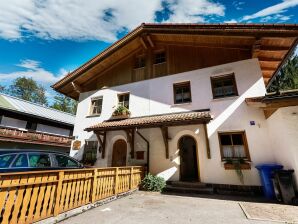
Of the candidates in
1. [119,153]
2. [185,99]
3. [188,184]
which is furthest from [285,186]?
[119,153]

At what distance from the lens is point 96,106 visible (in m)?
13.9

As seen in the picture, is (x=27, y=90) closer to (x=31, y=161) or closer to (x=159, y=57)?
(x=159, y=57)

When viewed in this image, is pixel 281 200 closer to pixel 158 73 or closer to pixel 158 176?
pixel 158 176

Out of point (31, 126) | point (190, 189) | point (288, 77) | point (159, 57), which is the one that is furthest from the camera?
point (288, 77)

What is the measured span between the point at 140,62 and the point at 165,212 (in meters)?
10.8

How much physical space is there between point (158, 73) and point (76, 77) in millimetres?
6827

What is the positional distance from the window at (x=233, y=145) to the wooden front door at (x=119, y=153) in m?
6.16

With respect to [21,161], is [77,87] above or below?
above

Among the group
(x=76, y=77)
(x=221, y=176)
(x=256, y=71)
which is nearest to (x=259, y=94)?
(x=256, y=71)

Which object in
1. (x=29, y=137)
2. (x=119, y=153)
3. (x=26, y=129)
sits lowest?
(x=119, y=153)

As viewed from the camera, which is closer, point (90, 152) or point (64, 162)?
point (64, 162)

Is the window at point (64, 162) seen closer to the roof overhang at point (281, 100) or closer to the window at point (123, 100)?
the window at point (123, 100)

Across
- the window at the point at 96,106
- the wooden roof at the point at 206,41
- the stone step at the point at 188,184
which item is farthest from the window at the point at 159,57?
the stone step at the point at 188,184

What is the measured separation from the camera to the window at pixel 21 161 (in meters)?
4.74
